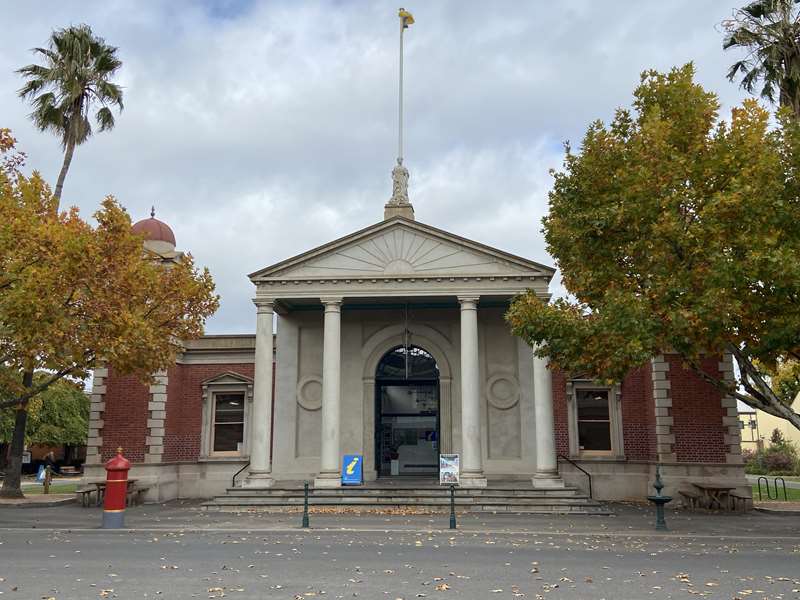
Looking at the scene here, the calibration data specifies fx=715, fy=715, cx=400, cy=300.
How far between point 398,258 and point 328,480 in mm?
6785

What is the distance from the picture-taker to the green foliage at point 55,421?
39688 millimetres

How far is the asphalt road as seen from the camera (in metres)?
8.65

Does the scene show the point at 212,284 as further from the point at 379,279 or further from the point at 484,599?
the point at 484,599

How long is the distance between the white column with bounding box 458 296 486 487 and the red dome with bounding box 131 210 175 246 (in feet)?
39.1

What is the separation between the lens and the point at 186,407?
24656 mm

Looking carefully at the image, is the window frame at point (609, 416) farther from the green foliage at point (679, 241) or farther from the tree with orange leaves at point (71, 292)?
the tree with orange leaves at point (71, 292)

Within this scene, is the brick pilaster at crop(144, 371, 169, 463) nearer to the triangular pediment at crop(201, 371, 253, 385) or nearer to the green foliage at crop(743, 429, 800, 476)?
the triangular pediment at crop(201, 371, 253, 385)

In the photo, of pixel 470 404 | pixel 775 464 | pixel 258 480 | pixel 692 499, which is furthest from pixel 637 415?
pixel 775 464

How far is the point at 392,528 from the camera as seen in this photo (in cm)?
1495

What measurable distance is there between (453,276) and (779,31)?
10954 millimetres

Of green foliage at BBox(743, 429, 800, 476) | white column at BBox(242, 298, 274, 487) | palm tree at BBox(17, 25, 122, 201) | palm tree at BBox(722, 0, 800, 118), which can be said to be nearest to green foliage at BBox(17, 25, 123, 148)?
palm tree at BBox(17, 25, 122, 201)

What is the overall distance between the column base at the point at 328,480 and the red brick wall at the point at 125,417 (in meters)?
6.51

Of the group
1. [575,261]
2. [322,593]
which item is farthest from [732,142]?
[322,593]

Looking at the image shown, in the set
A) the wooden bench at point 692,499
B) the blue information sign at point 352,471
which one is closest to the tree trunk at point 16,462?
the blue information sign at point 352,471
